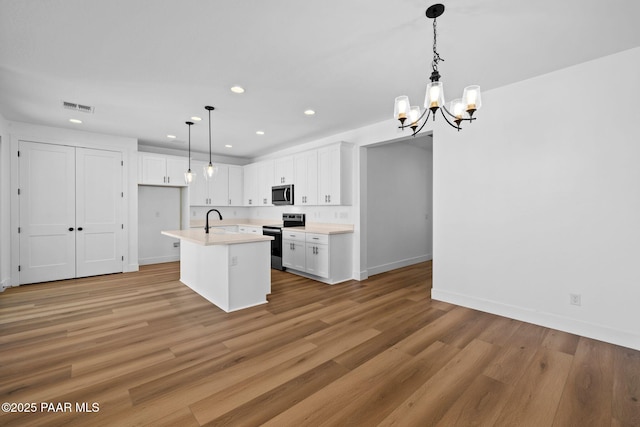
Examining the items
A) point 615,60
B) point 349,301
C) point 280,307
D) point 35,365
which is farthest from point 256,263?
point 615,60

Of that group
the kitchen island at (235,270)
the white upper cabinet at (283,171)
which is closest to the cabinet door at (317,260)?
the kitchen island at (235,270)

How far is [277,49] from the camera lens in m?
2.49

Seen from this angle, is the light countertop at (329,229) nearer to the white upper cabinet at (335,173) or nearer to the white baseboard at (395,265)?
the white upper cabinet at (335,173)

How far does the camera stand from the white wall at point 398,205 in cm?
539

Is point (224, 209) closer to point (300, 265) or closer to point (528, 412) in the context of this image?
point (300, 265)

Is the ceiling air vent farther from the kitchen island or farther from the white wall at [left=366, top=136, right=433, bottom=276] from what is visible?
the white wall at [left=366, top=136, right=433, bottom=276]

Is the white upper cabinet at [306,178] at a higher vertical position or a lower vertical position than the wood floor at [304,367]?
higher

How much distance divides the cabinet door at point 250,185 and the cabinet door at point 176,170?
145 centimetres

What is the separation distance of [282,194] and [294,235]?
1.10m

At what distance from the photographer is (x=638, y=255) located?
8.25ft

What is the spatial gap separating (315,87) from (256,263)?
7.58 ft

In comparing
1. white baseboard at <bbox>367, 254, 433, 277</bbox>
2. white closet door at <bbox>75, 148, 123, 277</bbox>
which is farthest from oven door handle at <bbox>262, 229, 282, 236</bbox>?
white closet door at <bbox>75, 148, 123, 277</bbox>

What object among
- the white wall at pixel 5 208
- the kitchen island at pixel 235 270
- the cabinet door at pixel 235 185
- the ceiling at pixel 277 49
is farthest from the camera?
the cabinet door at pixel 235 185

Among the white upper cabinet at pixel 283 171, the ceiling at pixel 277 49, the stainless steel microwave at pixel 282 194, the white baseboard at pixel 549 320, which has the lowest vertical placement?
the white baseboard at pixel 549 320
